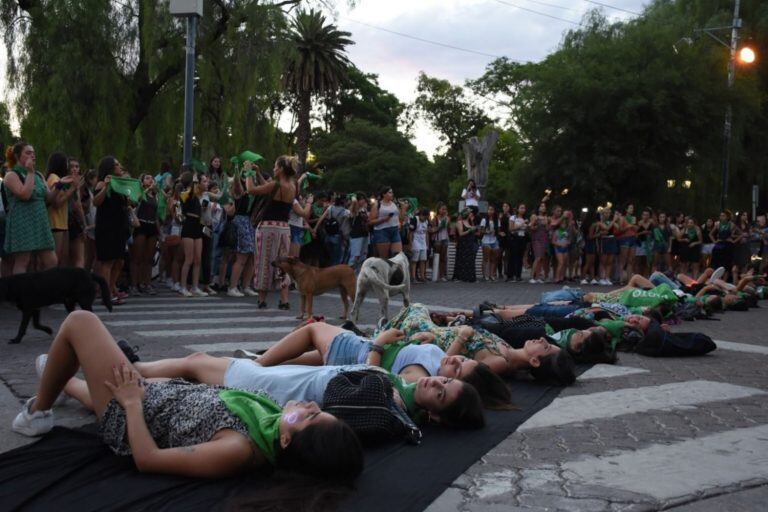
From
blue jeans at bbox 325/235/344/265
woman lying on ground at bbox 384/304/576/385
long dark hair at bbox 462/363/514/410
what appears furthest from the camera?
blue jeans at bbox 325/235/344/265

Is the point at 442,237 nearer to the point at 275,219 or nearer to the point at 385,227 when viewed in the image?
the point at 385,227

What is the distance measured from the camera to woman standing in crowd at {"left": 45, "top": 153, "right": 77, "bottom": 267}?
977 cm

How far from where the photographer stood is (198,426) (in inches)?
147

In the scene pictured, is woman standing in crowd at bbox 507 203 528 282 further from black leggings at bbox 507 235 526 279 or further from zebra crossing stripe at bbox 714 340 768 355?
zebra crossing stripe at bbox 714 340 768 355

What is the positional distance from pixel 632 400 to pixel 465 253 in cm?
1414

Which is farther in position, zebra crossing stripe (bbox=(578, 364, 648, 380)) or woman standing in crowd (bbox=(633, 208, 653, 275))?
woman standing in crowd (bbox=(633, 208, 653, 275))

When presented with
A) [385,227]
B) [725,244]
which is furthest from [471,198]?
[385,227]

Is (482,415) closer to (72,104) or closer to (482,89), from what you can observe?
(72,104)

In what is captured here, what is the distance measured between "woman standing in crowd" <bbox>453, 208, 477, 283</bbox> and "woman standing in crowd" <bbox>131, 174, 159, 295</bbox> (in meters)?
8.98

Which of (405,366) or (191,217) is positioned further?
(191,217)

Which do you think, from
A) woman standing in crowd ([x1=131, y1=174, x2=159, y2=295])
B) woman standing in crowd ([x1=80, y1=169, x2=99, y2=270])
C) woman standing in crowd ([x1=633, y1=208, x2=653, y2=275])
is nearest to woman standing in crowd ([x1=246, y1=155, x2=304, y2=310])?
woman standing in crowd ([x1=131, y1=174, x2=159, y2=295])

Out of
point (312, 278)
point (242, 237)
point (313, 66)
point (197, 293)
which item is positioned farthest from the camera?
point (313, 66)

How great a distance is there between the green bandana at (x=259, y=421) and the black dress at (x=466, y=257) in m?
16.3

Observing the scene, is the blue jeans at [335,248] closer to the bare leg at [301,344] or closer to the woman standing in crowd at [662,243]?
the woman standing in crowd at [662,243]
